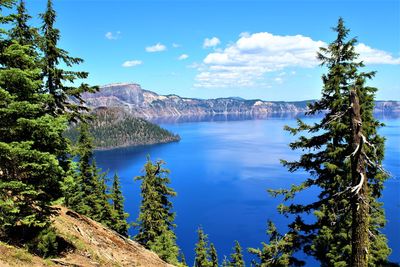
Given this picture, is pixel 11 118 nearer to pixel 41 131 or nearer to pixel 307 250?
pixel 41 131

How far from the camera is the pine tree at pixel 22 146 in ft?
45.8

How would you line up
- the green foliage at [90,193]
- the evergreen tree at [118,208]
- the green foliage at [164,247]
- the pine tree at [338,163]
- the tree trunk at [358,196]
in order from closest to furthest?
the tree trunk at [358,196] → the pine tree at [338,163] → the green foliage at [164,247] → the green foliage at [90,193] → the evergreen tree at [118,208]

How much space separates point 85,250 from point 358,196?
1645 cm

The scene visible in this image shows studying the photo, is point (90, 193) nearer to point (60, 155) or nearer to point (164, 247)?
point (164, 247)

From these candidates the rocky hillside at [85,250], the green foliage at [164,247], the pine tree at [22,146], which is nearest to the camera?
the pine tree at [22,146]

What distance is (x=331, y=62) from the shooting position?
17.4 metres

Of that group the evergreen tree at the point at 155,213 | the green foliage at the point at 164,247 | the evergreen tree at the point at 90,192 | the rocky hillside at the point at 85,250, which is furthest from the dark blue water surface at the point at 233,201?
the rocky hillside at the point at 85,250

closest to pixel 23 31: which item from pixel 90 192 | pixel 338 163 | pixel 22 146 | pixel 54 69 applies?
pixel 54 69

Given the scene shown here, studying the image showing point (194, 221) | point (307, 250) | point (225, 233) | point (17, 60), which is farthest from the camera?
point (194, 221)

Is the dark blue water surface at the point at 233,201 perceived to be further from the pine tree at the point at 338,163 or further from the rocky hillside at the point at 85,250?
the pine tree at the point at 338,163

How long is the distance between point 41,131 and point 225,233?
91441 millimetres

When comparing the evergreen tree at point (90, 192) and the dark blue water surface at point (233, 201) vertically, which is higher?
the evergreen tree at point (90, 192)

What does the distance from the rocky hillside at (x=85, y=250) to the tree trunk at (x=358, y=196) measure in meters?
11.8

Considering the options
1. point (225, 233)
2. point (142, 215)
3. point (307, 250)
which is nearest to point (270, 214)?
point (225, 233)
